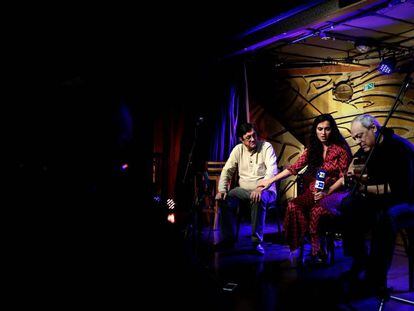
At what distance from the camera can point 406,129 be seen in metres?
6.37

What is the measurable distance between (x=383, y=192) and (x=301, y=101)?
15.3 ft

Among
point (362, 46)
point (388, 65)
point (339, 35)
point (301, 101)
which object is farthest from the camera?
point (301, 101)

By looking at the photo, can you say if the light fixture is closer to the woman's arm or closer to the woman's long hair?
the woman's long hair

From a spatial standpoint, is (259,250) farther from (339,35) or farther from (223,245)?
(339,35)

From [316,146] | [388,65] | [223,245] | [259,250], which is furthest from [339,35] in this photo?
[223,245]

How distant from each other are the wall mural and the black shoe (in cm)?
288

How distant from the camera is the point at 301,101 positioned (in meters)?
7.66

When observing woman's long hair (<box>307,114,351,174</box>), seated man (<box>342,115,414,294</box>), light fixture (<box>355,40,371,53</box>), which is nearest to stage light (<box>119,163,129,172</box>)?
seated man (<box>342,115,414,294</box>)

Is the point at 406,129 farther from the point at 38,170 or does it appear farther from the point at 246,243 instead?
the point at 38,170

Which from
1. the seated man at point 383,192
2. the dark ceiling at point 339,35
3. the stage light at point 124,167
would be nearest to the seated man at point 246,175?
the dark ceiling at point 339,35

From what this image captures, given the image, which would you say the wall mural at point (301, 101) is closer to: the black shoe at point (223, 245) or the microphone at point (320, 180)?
the black shoe at point (223, 245)

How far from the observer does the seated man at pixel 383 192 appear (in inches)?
123

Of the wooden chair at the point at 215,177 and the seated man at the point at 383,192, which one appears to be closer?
the seated man at the point at 383,192

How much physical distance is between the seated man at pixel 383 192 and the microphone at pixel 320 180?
1.78 ft
